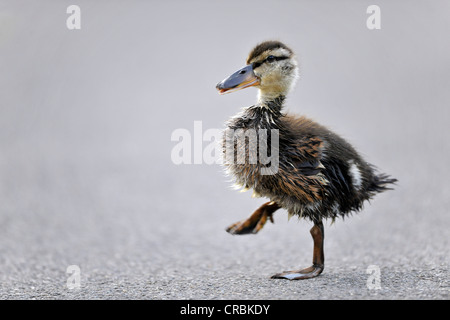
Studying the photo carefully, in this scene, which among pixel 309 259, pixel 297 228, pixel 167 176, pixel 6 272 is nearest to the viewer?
pixel 6 272

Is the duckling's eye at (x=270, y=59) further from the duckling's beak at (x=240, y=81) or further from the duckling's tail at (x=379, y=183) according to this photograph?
the duckling's tail at (x=379, y=183)

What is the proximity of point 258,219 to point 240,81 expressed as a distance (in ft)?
4.63

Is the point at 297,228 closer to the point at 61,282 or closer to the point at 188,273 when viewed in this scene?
the point at 188,273

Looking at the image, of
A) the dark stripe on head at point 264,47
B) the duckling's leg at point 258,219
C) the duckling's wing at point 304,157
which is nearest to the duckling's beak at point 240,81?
the dark stripe on head at point 264,47

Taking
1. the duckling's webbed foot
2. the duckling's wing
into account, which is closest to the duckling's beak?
the duckling's wing

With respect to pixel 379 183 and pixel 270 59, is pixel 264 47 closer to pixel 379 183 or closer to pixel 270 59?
pixel 270 59

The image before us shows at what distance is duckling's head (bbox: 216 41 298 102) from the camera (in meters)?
5.42

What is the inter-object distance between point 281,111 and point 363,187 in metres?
1.06

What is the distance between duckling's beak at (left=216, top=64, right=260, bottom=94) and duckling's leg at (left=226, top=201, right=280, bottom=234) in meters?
1.21

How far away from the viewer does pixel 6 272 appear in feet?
21.8

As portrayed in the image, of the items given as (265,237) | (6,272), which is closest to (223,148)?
(6,272)

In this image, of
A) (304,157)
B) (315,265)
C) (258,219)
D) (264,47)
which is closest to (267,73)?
(264,47)

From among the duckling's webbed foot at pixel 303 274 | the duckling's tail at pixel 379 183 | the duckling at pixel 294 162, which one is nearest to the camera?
the duckling at pixel 294 162

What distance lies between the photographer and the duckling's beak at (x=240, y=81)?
17.7 ft
